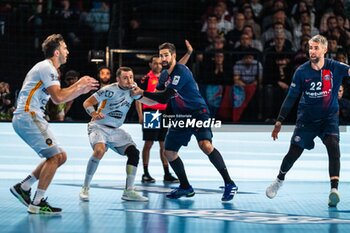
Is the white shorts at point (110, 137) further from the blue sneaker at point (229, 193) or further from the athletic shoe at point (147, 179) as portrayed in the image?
the athletic shoe at point (147, 179)

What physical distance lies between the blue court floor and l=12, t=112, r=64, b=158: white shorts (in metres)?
0.58

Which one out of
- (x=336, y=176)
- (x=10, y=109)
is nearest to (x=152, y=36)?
(x=10, y=109)

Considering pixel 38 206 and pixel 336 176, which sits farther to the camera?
pixel 336 176

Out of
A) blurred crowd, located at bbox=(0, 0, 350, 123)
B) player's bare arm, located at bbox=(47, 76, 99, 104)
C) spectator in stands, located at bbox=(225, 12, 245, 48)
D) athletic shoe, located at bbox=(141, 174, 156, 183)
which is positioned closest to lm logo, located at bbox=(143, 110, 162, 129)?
athletic shoe, located at bbox=(141, 174, 156, 183)

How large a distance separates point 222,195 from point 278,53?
11.7 ft

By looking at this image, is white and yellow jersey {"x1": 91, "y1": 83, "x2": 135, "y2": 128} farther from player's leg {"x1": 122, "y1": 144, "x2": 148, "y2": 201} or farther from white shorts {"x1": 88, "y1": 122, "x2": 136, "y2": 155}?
player's leg {"x1": 122, "y1": 144, "x2": 148, "y2": 201}

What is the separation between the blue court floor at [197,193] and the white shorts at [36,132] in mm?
579

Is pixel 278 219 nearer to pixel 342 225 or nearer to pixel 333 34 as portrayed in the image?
pixel 342 225

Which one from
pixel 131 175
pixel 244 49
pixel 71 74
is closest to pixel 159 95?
pixel 131 175

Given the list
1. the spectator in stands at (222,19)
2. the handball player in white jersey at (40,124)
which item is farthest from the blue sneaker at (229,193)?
the spectator in stands at (222,19)

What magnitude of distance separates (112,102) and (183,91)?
732 millimetres

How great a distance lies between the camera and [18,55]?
12117mm

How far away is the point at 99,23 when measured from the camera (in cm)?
1318

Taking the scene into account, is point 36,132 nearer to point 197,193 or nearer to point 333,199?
point 197,193
